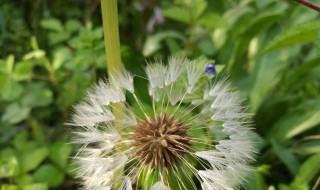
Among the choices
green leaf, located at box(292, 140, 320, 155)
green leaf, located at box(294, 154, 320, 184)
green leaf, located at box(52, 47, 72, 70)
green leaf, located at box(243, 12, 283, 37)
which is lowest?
green leaf, located at box(294, 154, 320, 184)

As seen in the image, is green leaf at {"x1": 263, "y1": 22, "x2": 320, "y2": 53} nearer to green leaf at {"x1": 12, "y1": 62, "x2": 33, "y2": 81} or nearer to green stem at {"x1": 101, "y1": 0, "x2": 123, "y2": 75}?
green stem at {"x1": 101, "y1": 0, "x2": 123, "y2": 75}

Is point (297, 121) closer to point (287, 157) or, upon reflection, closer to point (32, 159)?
point (287, 157)

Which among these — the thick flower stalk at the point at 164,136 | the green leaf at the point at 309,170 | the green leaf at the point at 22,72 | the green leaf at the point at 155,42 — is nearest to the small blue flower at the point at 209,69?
the thick flower stalk at the point at 164,136

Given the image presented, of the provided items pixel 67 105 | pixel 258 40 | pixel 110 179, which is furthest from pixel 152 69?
pixel 258 40

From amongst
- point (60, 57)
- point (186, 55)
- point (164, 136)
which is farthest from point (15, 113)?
point (164, 136)

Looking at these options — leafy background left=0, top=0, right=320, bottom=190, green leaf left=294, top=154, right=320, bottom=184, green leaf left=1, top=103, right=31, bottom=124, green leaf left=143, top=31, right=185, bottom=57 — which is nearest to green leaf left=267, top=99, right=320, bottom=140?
leafy background left=0, top=0, right=320, bottom=190

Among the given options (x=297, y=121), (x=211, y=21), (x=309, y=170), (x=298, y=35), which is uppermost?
(x=211, y=21)
